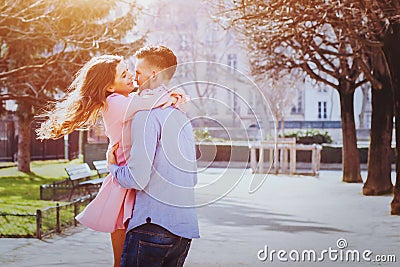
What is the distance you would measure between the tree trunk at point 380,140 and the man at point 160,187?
46.9 ft

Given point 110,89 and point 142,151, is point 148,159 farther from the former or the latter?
point 110,89

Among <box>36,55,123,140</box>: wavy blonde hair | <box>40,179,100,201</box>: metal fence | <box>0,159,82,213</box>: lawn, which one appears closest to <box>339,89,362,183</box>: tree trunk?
<box>40,179,100,201</box>: metal fence

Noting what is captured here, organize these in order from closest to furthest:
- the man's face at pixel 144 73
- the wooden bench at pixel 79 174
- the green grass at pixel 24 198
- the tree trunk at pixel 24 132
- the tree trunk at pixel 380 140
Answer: the man's face at pixel 144 73
the green grass at pixel 24 198
the wooden bench at pixel 79 174
the tree trunk at pixel 380 140
the tree trunk at pixel 24 132

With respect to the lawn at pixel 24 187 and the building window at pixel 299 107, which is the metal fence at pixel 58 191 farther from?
the building window at pixel 299 107

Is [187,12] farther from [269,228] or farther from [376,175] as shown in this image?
[269,228]

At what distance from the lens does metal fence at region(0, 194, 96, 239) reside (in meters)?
10.6

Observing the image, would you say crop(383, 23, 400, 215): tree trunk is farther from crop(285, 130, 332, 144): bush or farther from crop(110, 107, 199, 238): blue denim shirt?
crop(285, 130, 332, 144): bush

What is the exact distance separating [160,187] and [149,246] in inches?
12.1

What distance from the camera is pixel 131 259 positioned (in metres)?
3.79

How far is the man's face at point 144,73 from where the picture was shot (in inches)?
161

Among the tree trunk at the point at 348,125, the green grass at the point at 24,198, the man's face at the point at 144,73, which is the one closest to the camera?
the man's face at the point at 144,73

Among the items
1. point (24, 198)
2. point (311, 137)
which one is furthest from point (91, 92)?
point (311, 137)

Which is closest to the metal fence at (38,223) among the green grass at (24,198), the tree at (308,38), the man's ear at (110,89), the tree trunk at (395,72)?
the green grass at (24,198)

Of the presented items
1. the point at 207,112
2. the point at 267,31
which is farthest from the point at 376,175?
the point at 207,112
